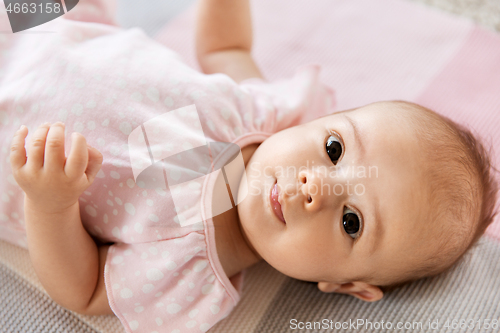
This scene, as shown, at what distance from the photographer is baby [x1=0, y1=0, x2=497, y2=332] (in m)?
0.69

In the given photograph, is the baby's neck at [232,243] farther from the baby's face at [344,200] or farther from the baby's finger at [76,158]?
the baby's finger at [76,158]

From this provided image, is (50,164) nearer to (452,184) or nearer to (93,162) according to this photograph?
(93,162)

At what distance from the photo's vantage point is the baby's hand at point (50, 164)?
62 centimetres

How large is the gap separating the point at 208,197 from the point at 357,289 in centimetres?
34

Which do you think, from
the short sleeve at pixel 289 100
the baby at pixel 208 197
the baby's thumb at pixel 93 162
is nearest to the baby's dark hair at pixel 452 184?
the baby at pixel 208 197

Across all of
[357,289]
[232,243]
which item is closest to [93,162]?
[232,243]

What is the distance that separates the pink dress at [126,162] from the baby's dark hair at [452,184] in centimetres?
33

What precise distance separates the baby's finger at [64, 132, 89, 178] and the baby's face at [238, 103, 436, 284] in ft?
0.93

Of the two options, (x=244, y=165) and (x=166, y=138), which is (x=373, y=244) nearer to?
(x=244, y=165)

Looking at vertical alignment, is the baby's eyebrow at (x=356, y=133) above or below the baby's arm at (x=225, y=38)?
below

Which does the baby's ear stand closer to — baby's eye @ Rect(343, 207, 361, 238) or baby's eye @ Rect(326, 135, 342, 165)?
baby's eye @ Rect(343, 207, 361, 238)

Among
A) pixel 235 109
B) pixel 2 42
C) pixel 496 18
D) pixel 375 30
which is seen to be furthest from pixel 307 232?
pixel 496 18

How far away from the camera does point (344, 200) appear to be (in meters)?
0.71

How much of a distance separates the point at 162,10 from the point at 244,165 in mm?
671
